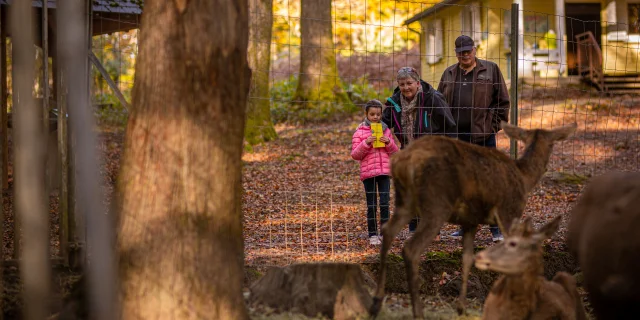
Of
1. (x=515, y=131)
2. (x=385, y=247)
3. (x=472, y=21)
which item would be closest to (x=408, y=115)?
(x=515, y=131)

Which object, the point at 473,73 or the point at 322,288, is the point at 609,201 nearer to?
the point at 322,288

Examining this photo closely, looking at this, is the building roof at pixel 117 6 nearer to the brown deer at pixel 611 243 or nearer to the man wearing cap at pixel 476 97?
the man wearing cap at pixel 476 97

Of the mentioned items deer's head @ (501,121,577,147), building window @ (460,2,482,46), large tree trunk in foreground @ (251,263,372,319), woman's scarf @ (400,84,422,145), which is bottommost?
large tree trunk in foreground @ (251,263,372,319)

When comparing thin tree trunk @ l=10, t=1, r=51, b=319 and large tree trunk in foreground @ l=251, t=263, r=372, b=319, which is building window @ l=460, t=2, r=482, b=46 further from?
thin tree trunk @ l=10, t=1, r=51, b=319

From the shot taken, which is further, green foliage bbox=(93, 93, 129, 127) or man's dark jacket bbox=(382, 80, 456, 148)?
green foliage bbox=(93, 93, 129, 127)

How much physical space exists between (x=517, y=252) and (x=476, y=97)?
13.1ft

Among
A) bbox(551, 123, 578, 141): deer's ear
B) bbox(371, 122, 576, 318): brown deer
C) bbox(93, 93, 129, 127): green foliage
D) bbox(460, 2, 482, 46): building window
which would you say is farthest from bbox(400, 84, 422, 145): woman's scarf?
bbox(460, 2, 482, 46): building window

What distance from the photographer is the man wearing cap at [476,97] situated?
29.9 ft

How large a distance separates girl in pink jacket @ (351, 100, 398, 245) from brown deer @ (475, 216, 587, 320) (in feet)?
9.92

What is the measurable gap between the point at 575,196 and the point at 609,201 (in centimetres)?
769

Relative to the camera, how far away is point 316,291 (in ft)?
20.5

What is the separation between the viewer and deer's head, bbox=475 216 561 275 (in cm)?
536

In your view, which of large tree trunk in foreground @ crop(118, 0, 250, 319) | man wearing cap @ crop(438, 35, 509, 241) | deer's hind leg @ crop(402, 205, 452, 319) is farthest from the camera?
man wearing cap @ crop(438, 35, 509, 241)

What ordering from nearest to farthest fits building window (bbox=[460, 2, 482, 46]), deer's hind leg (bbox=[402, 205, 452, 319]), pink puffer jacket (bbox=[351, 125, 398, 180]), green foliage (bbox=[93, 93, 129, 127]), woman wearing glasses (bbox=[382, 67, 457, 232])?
deer's hind leg (bbox=[402, 205, 452, 319]) → woman wearing glasses (bbox=[382, 67, 457, 232]) → pink puffer jacket (bbox=[351, 125, 398, 180]) → green foliage (bbox=[93, 93, 129, 127]) → building window (bbox=[460, 2, 482, 46])
